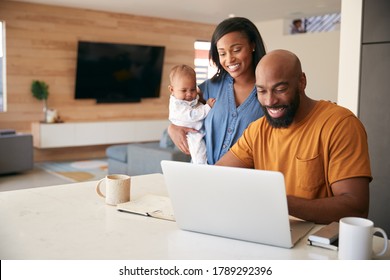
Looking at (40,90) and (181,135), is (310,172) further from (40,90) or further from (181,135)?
(40,90)

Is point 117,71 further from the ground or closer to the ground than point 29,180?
further from the ground

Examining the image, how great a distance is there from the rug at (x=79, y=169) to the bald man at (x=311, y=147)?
15.3 ft

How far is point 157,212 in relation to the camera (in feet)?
5.26

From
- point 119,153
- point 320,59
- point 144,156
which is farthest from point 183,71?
point 320,59

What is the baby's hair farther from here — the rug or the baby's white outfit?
the rug

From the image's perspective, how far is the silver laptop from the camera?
1220 millimetres

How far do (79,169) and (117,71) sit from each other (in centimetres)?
214

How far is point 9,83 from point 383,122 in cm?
571

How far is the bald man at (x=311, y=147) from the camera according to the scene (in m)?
1.48

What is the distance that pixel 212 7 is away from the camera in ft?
25.5

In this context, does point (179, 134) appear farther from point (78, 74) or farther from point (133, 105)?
point (133, 105)
